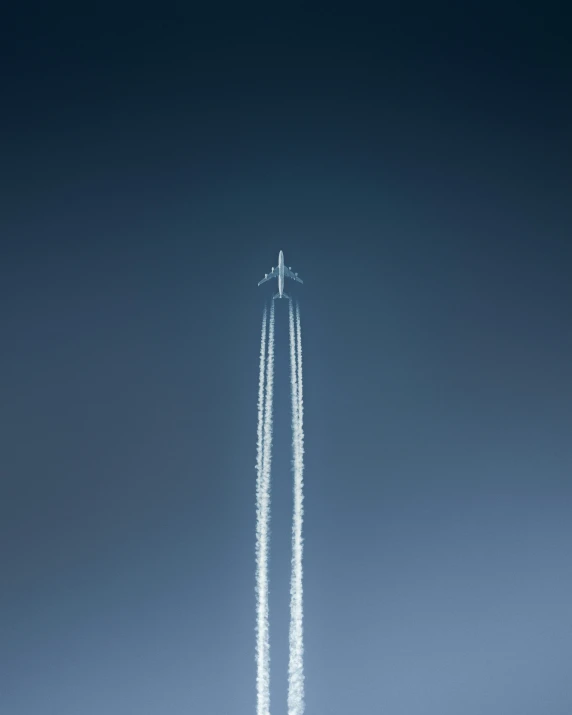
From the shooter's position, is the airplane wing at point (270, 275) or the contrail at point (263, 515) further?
the airplane wing at point (270, 275)

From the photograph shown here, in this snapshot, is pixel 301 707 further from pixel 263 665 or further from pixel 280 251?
pixel 280 251

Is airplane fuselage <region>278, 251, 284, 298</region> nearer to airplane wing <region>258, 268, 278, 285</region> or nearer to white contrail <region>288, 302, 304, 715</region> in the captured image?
airplane wing <region>258, 268, 278, 285</region>

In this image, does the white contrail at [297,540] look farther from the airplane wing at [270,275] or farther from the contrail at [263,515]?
the airplane wing at [270,275]

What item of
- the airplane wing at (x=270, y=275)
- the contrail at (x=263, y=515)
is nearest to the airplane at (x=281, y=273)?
the airplane wing at (x=270, y=275)

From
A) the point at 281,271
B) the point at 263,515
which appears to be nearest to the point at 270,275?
the point at 281,271

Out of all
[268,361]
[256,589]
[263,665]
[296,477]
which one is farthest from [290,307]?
[263,665]
